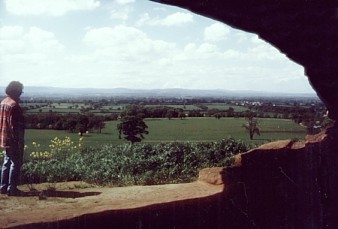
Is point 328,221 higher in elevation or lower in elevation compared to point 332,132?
lower

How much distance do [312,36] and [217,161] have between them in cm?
687

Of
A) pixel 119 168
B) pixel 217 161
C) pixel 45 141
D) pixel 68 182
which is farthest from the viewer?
pixel 45 141

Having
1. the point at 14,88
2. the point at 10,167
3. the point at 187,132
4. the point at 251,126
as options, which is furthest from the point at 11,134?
the point at 251,126

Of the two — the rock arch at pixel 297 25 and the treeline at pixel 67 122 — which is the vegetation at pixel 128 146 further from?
the rock arch at pixel 297 25

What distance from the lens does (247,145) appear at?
13.4 m

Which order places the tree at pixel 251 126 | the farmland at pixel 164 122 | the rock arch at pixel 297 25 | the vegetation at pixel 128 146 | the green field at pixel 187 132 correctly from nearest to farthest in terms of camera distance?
the rock arch at pixel 297 25, the vegetation at pixel 128 146, the green field at pixel 187 132, the farmland at pixel 164 122, the tree at pixel 251 126

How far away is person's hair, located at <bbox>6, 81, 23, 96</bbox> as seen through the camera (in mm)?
7039

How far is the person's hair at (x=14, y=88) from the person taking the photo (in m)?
7.04

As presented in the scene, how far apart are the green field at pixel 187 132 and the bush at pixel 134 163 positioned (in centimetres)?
181

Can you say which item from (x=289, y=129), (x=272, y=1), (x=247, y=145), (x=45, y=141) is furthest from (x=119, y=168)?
(x=289, y=129)

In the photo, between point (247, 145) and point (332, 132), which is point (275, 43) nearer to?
point (332, 132)

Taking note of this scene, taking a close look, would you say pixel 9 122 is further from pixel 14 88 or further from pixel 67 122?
pixel 67 122

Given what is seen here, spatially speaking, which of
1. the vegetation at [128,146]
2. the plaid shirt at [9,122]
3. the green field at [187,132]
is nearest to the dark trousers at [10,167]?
the plaid shirt at [9,122]

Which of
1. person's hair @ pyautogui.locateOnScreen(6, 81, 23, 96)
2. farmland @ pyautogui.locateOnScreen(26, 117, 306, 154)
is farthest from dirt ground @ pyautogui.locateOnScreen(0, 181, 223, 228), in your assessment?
farmland @ pyautogui.locateOnScreen(26, 117, 306, 154)
